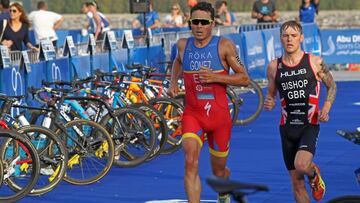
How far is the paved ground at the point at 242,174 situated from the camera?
497 inches

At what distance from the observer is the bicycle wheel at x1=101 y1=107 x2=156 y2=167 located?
47.4 feet

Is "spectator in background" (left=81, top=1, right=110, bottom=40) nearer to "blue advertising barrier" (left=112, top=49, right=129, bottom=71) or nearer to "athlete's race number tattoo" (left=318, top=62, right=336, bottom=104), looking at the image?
"blue advertising barrier" (left=112, top=49, right=129, bottom=71)

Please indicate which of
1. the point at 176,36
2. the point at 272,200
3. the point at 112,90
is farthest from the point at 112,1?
the point at 272,200

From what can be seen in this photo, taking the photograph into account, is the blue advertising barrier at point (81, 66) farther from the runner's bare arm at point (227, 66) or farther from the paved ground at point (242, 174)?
the runner's bare arm at point (227, 66)

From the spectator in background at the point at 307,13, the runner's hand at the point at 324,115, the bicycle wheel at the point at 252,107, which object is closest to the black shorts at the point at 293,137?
the runner's hand at the point at 324,115

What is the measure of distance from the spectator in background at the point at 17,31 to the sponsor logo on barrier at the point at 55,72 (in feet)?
6.84

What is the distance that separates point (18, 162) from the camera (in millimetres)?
12250

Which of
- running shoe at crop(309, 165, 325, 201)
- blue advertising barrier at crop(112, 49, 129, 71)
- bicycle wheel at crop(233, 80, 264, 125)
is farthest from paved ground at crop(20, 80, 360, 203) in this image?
blue advertising barrier at crop(112, 49, 129, 71)

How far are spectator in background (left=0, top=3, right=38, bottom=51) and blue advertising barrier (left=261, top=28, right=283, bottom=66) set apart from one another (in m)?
8.58

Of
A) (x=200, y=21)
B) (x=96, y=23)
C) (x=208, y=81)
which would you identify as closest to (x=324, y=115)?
(x=208, y=81)

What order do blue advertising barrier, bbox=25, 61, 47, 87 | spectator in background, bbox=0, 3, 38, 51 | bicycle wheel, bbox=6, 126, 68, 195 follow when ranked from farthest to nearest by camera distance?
spectator in background, bbox=0, 3, 38, 51 < blue advertising barrier, bbox=25, 61, 47, 87 < bicycle wheel, bbox=6, 126, 68, 195

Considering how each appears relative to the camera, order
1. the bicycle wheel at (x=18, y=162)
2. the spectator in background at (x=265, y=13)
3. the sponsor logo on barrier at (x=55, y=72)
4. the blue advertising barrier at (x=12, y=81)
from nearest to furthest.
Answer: the bicycle wheel at (x=18, y=162), the blue advertising barrier at (x=12, y=81), the sponsor logo on barrier at (x=55, y=72), the spectator in background at (x=265, y=13)

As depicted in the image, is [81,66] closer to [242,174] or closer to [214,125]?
[242,174]

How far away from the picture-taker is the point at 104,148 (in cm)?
1372
